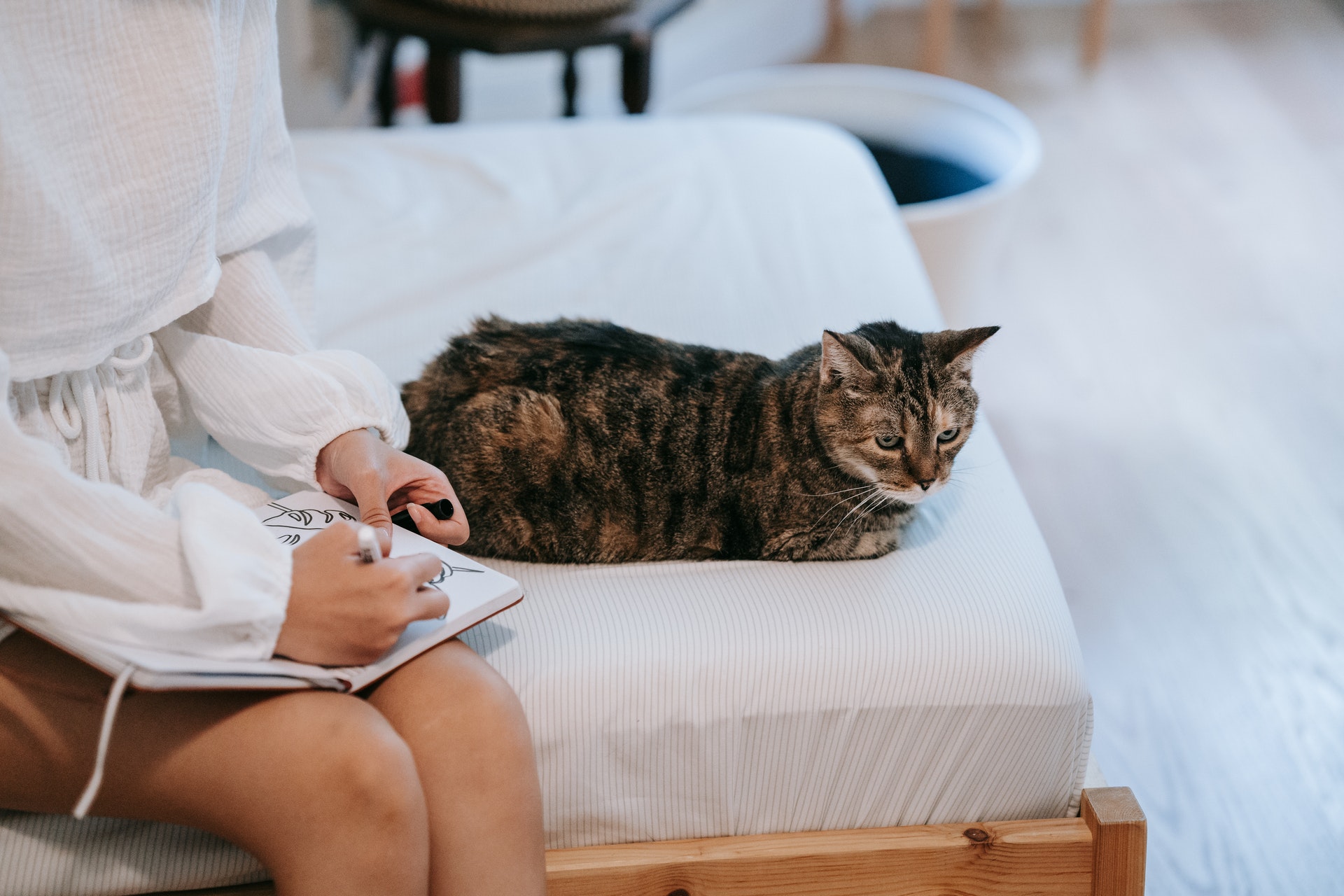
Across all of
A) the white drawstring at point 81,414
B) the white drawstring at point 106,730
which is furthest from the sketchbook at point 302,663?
the white drawstring at point 81,414

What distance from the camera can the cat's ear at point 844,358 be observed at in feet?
3.19

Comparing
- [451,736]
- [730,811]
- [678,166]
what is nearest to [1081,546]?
[678,166]

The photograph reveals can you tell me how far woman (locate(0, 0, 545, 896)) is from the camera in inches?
28.3

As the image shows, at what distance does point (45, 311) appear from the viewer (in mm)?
803

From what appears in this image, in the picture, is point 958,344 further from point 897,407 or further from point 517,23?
point 517,23

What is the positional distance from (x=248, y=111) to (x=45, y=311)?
0.25m

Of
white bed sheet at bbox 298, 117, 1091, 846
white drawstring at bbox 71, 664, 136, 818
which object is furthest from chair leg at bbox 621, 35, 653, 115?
white drawstring at bbox 71, 664, 136, 818

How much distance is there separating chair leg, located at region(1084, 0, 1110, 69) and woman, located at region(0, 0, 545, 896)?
3050 millimetres

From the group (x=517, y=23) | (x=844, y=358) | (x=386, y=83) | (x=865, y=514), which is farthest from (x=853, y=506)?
(x=386, y=83)

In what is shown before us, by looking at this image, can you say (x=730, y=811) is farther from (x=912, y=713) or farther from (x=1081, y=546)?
(x=1081, y=546)

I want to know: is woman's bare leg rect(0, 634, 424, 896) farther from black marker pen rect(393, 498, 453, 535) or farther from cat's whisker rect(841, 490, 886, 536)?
cat's whisker rect(841, 490, 886, 536)

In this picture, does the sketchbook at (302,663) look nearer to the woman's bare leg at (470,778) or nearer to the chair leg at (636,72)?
the woman's bare leg at (470,778)

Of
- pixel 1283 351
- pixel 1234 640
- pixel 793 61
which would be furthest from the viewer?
pixel 793 61

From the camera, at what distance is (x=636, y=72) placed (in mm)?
2256
